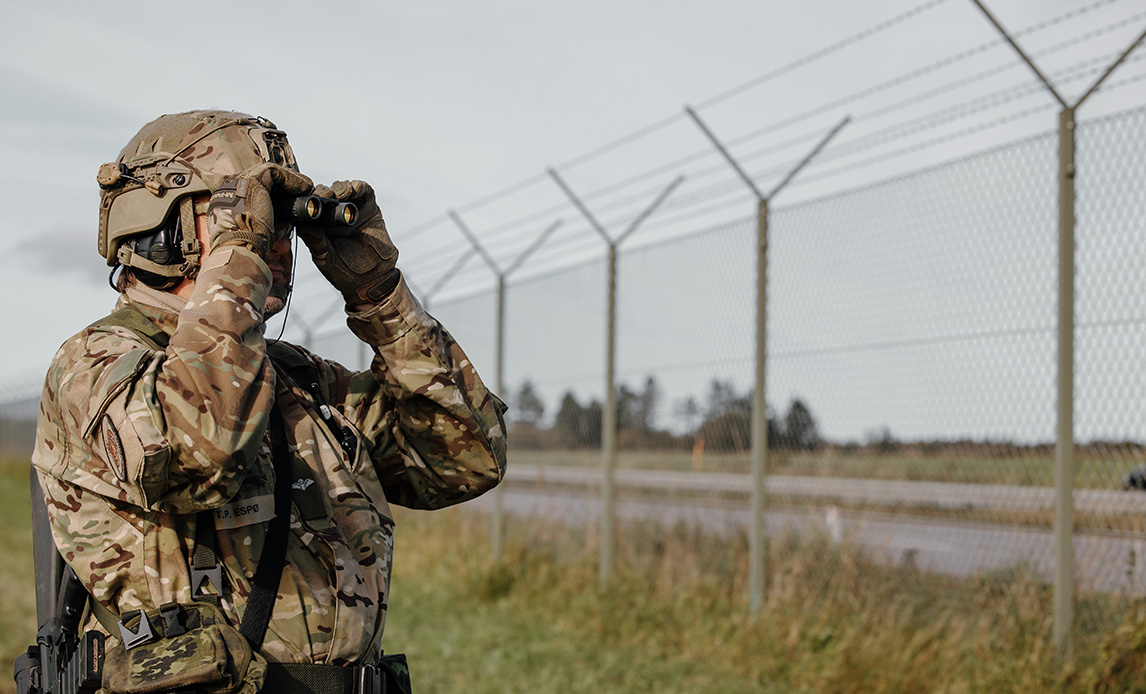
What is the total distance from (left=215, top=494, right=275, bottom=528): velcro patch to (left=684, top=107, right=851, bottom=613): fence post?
167 inches

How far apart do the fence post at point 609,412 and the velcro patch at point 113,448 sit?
5.39 meters

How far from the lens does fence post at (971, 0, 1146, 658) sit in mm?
4270

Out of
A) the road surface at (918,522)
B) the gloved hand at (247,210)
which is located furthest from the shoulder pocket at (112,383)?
the road surface at (918,522)

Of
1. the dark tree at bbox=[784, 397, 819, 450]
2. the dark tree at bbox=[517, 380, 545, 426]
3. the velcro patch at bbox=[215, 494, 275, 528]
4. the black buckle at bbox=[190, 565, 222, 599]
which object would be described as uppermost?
the dark tree at bbox=[517, 380, 545, 426]

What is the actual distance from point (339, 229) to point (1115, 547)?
145 inches

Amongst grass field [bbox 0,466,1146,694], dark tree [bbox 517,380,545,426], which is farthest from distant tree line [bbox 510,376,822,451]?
grass field [bbox 0,466,1146,694]

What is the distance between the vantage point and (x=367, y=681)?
6.49 feet

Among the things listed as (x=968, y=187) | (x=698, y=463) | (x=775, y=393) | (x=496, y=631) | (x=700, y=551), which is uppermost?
(x=968, y=187)

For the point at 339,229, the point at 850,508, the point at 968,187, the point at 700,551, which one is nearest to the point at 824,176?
the point at 968,187

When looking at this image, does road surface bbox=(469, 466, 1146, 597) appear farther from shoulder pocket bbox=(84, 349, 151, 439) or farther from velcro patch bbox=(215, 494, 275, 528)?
shoulder pocket bbox=(84, 349, 151, 439)

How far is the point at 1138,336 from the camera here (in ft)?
13.6

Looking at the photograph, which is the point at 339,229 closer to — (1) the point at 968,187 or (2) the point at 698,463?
(1) the point at 968,187

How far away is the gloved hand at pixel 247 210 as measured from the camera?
1.89 meters

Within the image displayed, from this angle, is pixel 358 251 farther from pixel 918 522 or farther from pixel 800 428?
pixel 800 428
